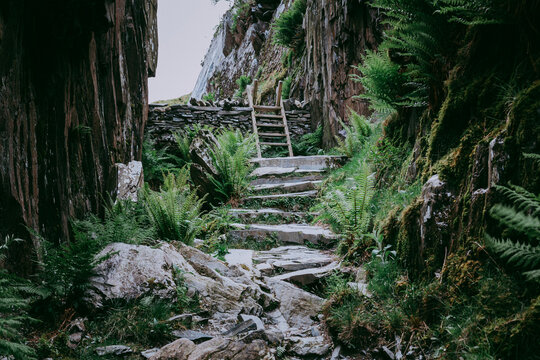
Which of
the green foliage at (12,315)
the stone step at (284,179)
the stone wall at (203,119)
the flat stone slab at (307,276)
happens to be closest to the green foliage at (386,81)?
the flat stone slab at (307,276)

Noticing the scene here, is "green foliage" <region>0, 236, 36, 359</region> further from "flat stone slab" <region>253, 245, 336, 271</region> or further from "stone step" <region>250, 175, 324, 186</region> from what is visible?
"stone step" <region>250, 175, 324, 186</region>

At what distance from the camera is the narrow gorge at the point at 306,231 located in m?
1.82

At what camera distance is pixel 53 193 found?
106 inches

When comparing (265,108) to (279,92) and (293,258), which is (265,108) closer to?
(279,92)

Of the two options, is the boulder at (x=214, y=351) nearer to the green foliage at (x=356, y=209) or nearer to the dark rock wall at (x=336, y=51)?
the green foliage at (x=356, y=209)

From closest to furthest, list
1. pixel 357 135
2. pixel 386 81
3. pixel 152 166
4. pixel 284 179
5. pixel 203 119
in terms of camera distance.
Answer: pixel 386 81 < pixel 357 135 < pixel 284 179 < pixel 152 166 < pixel 203 119

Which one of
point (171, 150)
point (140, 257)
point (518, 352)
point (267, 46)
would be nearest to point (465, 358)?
point (518, 352)

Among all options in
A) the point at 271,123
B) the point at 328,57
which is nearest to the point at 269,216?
the point at 328,57

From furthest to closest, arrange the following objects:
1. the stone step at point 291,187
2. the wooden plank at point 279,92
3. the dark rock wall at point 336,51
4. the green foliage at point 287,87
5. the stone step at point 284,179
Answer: the green foliage at point 287,87, the wooden plank at point 279,92, the dark rock wall at point 336,51, the stone step at point 284,179, the stone step at point 291,187

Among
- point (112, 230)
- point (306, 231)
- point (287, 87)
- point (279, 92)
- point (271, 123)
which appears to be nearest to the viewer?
point (112, 230)

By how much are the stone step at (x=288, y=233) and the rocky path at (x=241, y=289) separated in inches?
0.5

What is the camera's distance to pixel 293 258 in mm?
3914

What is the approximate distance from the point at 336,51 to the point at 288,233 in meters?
5.49

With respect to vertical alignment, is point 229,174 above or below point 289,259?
above
